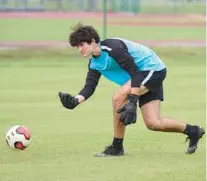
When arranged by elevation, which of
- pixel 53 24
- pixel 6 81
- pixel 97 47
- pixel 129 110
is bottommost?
pixel 53 24

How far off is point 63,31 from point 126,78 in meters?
27.2

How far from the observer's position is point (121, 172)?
29.5 feet

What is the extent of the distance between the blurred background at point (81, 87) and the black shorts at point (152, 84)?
69 cm

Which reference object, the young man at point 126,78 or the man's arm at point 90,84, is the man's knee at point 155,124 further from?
the man's arm at point 90,84

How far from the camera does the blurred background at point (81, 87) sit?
9383 millimetres

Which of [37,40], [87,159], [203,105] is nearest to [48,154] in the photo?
[87,159]

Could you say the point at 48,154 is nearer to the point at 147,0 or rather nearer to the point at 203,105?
the point at 203,105

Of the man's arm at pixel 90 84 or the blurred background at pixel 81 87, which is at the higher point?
the man's arm at pixel 90 84

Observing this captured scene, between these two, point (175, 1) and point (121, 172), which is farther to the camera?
point (175, 1)

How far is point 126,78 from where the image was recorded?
33.1 ft

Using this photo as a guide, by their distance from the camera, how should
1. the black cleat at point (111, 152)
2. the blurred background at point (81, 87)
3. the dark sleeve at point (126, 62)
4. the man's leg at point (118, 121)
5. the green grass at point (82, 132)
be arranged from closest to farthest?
the green grass at point (82, 132) < the blurred background at point (81, 87) < the dark sleeve at point (126, 62) < the man's leg at point (118, 121) < the black cleat at point (111, 152)

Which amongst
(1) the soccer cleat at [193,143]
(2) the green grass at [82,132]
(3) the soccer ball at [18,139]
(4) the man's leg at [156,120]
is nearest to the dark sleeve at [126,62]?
(4) the man's leg at [156,120]

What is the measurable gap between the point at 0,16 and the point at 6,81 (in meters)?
14.3

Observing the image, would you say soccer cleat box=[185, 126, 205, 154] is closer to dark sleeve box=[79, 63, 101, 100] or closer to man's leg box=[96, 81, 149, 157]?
man's leg box=[96, 81, 149, 157]
